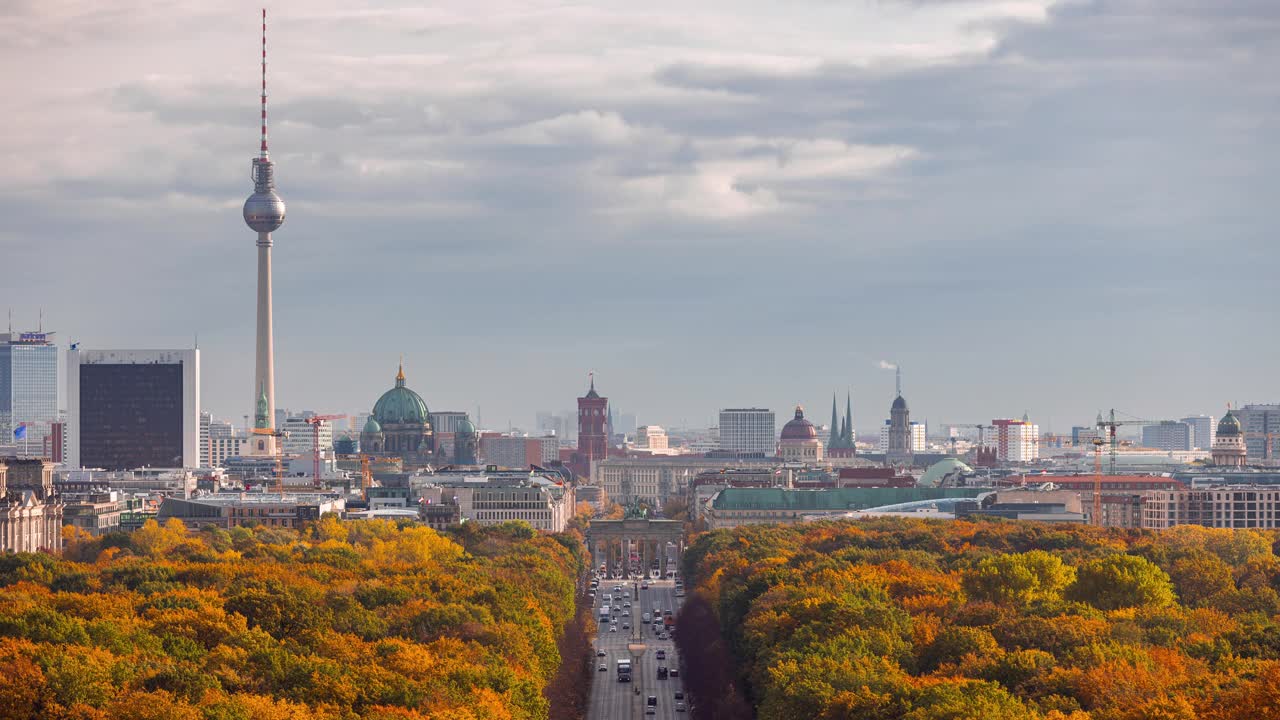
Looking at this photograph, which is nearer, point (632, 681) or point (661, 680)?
point (632, 681)

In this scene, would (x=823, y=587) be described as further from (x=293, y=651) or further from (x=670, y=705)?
(x=293, y=651)

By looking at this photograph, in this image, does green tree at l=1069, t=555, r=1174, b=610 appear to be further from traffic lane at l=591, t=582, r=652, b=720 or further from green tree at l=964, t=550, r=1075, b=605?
traffic lane at l=591, t=582, r=652, b=720

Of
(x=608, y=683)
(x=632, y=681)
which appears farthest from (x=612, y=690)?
(x=632, y=681)

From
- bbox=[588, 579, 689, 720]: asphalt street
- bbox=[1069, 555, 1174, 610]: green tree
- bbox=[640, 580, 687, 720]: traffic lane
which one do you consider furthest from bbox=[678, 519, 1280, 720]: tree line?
bbox=[588, 579, 689, 720]: asphalt street

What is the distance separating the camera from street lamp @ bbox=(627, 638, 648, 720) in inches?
5477

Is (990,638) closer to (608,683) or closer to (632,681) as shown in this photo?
(608,683)

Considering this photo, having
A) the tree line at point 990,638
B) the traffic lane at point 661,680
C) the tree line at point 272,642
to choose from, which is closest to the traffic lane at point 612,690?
the traffic lane at point 661,680

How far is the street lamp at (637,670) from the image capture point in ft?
456

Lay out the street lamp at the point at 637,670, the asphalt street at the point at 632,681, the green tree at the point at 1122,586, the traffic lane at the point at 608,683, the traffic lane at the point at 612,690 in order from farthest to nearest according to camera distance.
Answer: the green tree at the point at 1122,586 → the street lamp at the point at 637,670 → the asphalt street at the point at 632,681 → the traffic lane at the point at 608,683 → the traffic lane at the point at 612,690

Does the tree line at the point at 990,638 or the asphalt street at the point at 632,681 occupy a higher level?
the tree line at the point at 990,638

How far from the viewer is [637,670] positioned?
163 meters

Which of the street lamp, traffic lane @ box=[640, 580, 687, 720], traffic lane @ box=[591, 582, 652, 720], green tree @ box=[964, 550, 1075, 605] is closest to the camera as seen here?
traffic lane @ box=[591, 582, 652, 720]

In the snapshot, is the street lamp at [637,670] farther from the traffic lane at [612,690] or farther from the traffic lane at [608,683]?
the traffic lane at [608,683]

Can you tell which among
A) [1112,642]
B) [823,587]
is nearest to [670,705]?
[823,587]
